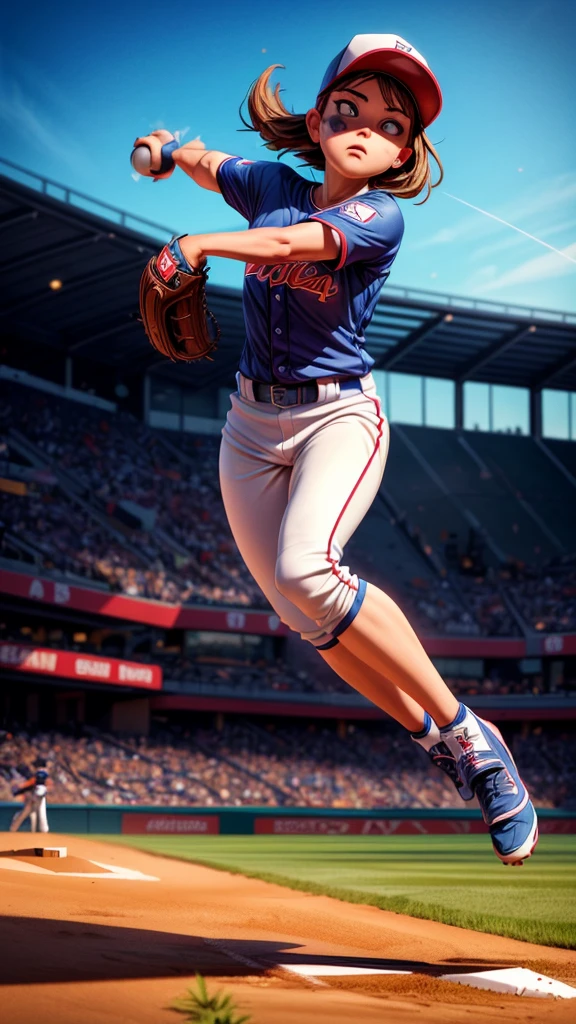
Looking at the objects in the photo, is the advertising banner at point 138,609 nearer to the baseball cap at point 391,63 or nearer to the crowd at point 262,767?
the crowd at point 262,767

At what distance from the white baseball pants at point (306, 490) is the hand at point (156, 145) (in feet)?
2.93

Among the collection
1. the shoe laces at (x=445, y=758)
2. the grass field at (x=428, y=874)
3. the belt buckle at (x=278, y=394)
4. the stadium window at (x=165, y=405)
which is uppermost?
the stadium window at (x=165, y=405)

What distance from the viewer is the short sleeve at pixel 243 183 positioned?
4.19 m

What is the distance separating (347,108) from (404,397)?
38855 mm

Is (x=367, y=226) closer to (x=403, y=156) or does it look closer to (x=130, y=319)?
(x=403, y=156)

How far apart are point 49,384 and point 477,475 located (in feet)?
55.3

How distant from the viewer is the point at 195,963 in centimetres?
404

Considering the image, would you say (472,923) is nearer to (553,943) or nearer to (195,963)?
(553,943)

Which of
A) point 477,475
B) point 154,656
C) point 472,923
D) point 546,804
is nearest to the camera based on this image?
point 472,923

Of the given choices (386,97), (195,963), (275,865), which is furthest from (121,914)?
(275,865)

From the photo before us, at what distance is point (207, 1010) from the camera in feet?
8.87

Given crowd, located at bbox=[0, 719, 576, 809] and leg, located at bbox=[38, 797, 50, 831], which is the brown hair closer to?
leg, located at bbox=[38, 797, 50, 831]

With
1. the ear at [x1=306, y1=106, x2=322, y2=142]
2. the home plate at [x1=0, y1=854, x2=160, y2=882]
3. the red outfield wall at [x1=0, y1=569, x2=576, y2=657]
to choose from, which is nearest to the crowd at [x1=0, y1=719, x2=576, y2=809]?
the red outfield wall at [x1=0, y1=569, x2=576, y2=657]

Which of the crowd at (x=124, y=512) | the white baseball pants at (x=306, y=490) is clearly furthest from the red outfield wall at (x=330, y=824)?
the white baseball pants at (x=306, y=490)
